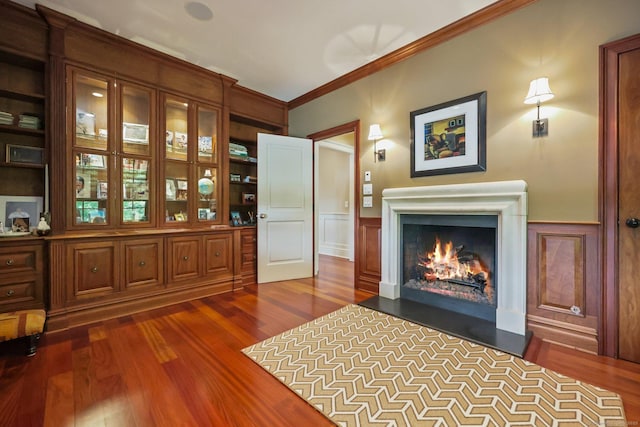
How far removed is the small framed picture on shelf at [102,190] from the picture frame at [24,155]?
484 millimetres

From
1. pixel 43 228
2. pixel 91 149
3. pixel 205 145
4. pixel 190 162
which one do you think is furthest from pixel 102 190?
pixel 205 145

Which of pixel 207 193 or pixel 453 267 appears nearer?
pixel 453 267

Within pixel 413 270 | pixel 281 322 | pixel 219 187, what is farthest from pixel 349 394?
pixel 219 187

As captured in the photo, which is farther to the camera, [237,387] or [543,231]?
[543,231]

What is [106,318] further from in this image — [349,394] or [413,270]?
[413,270]

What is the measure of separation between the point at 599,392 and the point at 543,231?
3.51ft

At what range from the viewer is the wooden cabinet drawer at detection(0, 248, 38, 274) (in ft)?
6.95

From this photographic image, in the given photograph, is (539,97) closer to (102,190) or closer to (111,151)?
(111,151)

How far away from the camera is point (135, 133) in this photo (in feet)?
9.27

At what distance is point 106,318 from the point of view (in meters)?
2.54

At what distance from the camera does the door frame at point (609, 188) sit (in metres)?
1.82

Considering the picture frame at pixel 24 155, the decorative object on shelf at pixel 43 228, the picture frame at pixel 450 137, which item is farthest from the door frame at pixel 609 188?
the picture frame at pixel 24 155

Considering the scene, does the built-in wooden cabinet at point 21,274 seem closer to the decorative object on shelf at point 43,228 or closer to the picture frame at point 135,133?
the decorative object on shelf at point 43,228

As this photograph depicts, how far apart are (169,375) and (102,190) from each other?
77.8 inches
